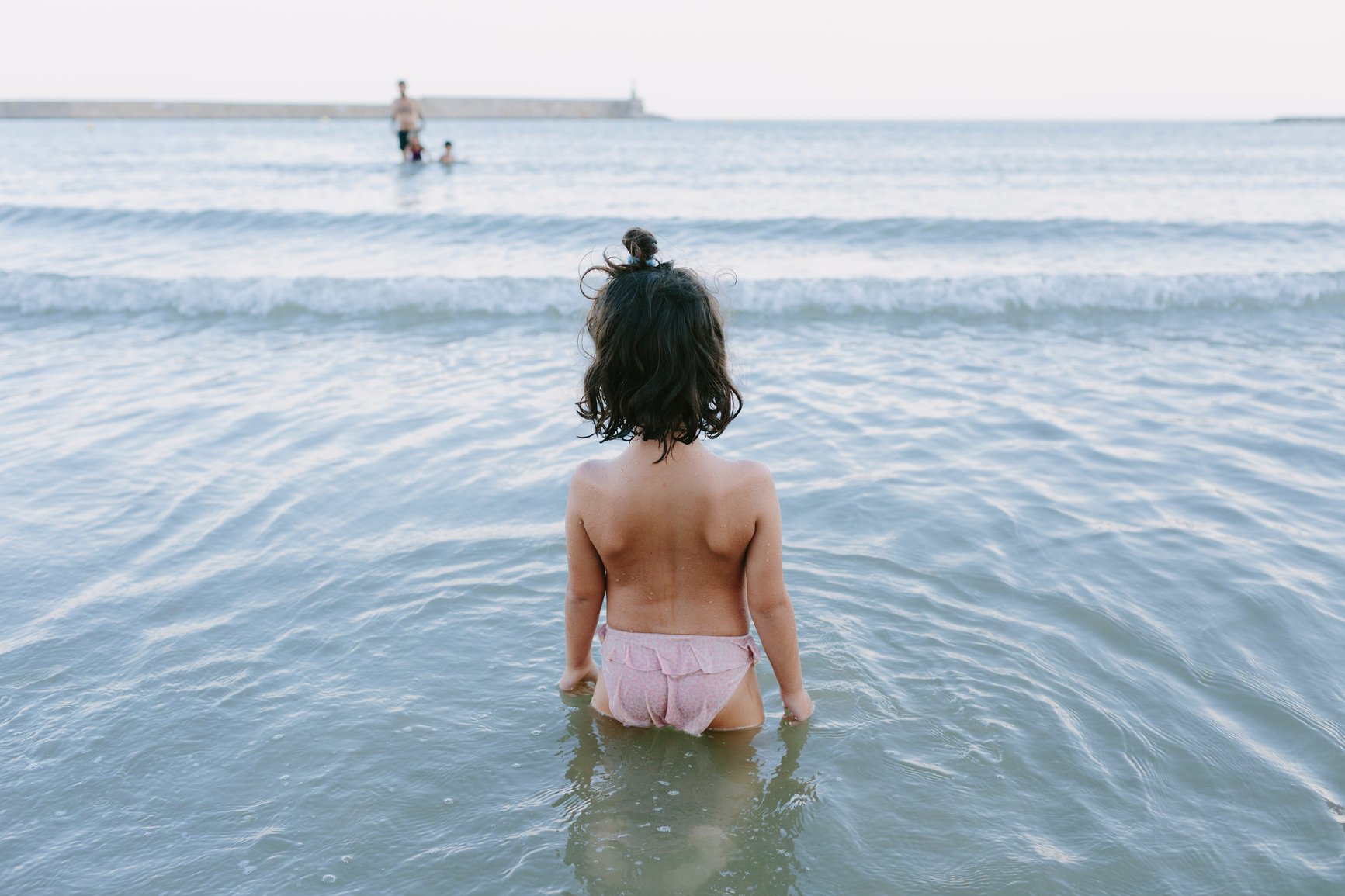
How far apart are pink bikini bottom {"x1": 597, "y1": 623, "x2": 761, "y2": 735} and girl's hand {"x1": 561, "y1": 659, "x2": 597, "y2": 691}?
27 centimetres

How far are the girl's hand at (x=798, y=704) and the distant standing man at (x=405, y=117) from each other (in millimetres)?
25685

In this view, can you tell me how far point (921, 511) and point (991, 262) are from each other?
858cm

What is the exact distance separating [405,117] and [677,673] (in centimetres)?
2637

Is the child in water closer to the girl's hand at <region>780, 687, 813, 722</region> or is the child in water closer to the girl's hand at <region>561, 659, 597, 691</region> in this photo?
the girl's hand at <region>780, 687, 813, 722</region>

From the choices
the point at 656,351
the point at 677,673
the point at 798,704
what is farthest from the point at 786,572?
the point at 656,351

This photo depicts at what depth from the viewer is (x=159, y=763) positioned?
283 cm

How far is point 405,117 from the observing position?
25875 mm

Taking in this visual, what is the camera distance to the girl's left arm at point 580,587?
246 cm

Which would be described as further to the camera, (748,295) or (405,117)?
(405,117)

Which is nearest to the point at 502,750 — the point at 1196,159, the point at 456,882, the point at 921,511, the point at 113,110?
the point at 456,882

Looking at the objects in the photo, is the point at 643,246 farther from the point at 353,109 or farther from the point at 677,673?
the point at 353,109

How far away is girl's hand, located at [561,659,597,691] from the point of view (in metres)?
2.88

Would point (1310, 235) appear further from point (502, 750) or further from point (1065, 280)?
point (502, 750)

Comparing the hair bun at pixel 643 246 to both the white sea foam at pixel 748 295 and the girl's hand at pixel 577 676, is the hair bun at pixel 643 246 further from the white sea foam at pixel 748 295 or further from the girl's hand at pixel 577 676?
the white sea foam at pixel 748 295
